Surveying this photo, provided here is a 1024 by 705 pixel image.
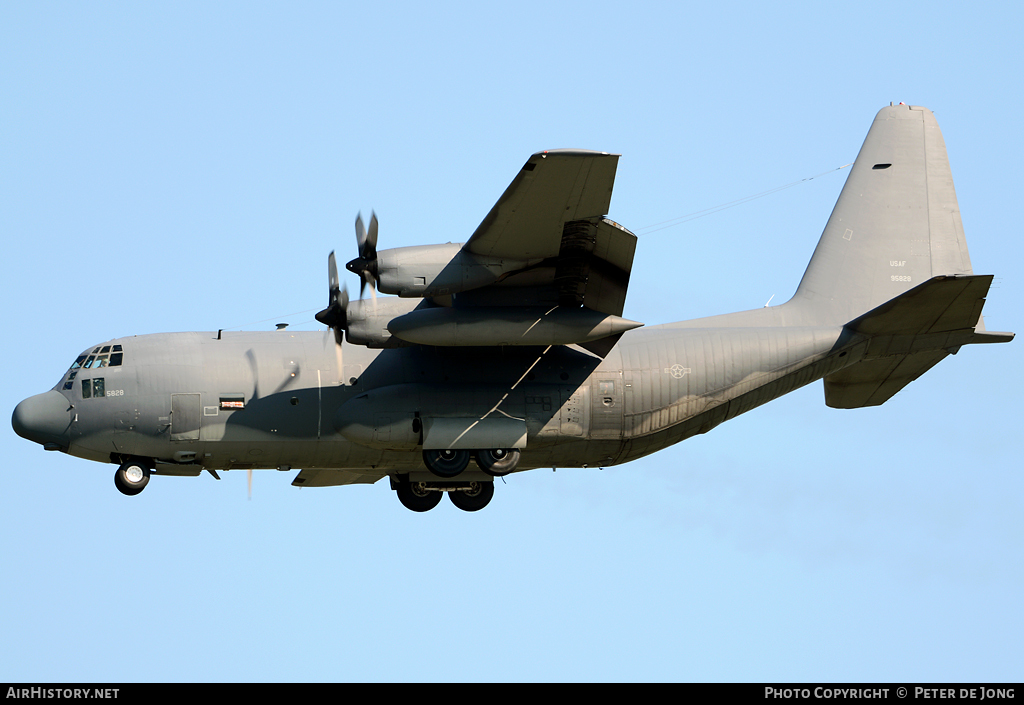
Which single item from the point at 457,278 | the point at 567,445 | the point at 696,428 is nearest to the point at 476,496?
the point at 567,445

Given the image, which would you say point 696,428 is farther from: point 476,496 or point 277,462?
point 277,462

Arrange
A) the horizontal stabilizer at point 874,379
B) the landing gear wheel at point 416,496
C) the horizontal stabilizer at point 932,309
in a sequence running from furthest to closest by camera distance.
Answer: the landing gear wheel at point 416,496, the horizontal stabilizer at point 874,379, the horizontal stabilizer at point 932,309

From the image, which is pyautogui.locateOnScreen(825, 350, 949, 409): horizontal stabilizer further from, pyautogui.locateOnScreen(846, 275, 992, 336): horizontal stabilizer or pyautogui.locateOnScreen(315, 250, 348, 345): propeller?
pyautogui.locateOnScreen(315, 250, 348, 345): propeller

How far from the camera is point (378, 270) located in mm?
19906

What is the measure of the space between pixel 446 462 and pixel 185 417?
168 inches

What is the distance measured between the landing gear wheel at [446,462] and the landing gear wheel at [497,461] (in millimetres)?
263

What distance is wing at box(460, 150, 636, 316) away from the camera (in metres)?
18.7

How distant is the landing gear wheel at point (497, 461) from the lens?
21875 mm

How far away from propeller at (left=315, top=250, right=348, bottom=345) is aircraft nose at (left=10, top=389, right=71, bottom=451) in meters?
4.49

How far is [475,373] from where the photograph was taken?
22188 mm

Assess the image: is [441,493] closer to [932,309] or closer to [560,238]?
[560,238]

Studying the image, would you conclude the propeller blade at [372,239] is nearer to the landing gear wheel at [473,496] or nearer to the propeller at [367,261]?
the propeller at [367,261]

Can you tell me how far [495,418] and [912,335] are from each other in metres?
7.20
